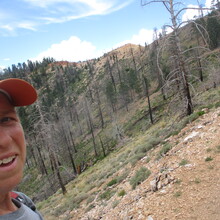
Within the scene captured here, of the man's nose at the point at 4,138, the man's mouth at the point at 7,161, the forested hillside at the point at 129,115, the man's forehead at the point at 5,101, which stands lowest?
the forested hillside at the point at 129,115

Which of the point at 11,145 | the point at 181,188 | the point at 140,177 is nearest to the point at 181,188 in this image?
the point at 181,188

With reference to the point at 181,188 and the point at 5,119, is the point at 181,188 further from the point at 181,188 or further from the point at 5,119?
the point at 5,119

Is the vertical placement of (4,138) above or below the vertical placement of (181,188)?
above

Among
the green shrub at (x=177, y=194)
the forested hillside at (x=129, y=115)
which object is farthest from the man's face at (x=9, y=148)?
the forested hillside at (x=129, y=115)

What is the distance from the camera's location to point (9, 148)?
143 cm

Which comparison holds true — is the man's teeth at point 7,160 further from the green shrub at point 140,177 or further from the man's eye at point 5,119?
the green shrub at point 140,177

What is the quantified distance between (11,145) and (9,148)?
27 mm

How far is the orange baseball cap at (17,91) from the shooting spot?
1489mm

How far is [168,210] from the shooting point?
5.01 meters

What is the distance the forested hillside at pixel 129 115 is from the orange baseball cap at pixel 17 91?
5904 mm

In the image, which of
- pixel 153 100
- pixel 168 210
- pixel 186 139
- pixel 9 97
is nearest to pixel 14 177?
pixel 9 97

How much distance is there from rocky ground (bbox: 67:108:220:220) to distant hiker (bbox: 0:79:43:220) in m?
4.21

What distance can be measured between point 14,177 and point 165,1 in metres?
10.3

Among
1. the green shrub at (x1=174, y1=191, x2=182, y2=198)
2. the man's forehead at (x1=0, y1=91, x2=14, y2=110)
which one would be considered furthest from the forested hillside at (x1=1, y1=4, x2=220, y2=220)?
the man's forehead at (x1=0, y1=91, x2=14, y2=110)
